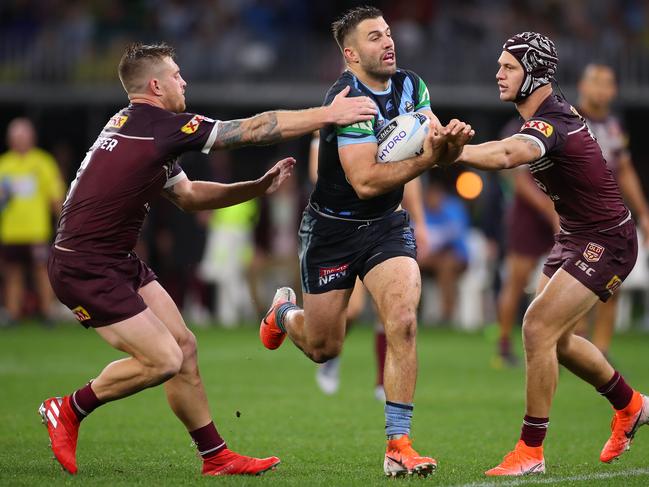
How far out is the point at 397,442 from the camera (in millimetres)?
6805

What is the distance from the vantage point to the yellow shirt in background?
18000 millimetres

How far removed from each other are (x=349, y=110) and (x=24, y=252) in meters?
12.5

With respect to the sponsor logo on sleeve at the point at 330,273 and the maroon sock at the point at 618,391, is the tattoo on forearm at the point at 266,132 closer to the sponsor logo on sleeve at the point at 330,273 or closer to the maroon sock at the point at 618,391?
the sponsor logo on sleeve at the point at 330,273

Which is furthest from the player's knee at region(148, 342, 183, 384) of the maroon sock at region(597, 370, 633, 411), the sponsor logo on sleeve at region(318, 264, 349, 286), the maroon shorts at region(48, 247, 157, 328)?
the maroon sock at region(597, 370, 633, 411)

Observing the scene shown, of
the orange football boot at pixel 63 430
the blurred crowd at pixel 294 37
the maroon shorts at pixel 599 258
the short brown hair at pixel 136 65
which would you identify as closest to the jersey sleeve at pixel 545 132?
the maroon shorts at pixel 599 258

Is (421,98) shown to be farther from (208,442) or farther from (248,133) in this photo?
(208,442)

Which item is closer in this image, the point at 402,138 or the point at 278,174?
the point at 402,138

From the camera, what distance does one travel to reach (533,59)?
7312mm

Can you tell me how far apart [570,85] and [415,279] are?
1554 centimetres

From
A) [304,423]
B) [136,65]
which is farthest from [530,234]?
[136,65]

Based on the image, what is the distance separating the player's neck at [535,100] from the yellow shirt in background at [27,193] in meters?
11.7

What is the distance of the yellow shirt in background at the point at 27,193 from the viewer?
18.0m

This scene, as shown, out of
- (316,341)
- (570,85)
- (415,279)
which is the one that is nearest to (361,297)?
(316,341)

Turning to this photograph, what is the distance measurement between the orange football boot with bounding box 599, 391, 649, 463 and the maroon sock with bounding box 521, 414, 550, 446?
2.11ft
